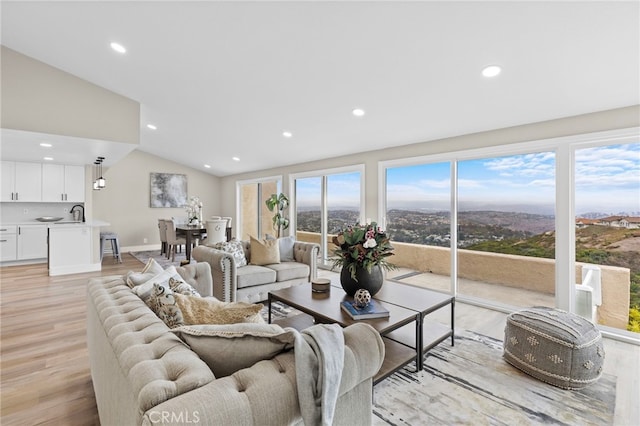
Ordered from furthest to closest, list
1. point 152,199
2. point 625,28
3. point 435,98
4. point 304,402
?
point 152,199 < point 435,98 < point 625,28 < point 304,402

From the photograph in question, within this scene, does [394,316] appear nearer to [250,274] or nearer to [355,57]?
[250,274]

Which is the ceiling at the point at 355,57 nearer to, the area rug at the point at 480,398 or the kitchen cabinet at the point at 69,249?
the kitchen cabinet at the point at 69,249

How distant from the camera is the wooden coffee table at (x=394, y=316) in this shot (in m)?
2.18

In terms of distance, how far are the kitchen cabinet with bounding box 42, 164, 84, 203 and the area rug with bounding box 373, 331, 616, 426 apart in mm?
7698

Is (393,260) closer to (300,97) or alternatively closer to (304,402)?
(300,97)

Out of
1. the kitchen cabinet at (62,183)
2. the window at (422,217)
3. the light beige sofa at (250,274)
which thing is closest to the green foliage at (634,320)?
the window at (422,217)

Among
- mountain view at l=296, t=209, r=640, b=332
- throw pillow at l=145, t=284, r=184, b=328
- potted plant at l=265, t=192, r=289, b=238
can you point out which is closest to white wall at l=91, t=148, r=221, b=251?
potted plant at l=265, t=192, r=289, b=238

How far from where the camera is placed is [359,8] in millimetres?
2303

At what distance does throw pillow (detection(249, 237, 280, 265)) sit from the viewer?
4090 mm

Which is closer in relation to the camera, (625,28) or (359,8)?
(625,28)

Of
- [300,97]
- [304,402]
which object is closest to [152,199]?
[300,97]

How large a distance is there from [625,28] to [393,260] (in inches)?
149

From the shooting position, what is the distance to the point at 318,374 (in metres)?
1.01

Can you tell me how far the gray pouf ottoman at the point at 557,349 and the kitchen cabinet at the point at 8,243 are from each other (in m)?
8.66
